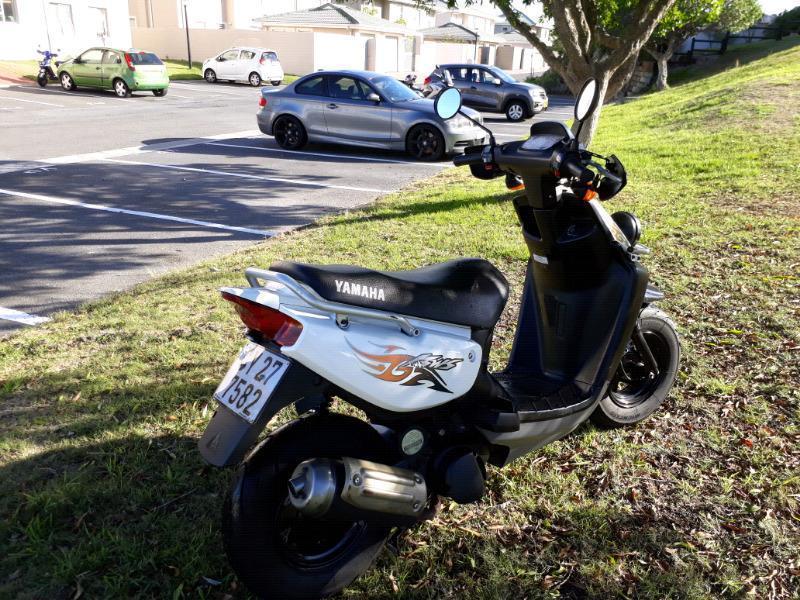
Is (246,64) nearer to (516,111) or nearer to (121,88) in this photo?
(121,88)

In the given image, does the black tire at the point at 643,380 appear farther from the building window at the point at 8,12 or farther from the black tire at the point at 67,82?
the building window at the point at 8,12

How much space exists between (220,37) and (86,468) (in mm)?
40785

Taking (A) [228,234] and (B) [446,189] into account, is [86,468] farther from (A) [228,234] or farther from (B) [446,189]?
(B) [446,189]

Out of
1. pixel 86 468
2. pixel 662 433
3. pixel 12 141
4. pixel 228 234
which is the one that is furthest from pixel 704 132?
pixel 12 141

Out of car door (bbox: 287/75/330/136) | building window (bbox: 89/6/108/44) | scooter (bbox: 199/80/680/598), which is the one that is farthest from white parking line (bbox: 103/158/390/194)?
building window (bbox: 89/6/108/44)

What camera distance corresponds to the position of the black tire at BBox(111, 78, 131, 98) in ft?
73.9

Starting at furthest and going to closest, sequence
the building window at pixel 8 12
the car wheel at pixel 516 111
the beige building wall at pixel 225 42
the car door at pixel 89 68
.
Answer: the beige building wall at pixel 225 42 < the building window at pixel 8 12 < the car door at pixel 89 68 < the car wheel at pixel 516 111

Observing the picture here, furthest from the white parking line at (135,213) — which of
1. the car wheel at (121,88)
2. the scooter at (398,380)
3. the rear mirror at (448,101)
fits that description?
the car wheel at (121,88)

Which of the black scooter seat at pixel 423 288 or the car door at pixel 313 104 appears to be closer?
the black scooter seat at pixel 423 288

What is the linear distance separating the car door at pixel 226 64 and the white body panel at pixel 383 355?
100ft

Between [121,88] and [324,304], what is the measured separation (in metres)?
23.6

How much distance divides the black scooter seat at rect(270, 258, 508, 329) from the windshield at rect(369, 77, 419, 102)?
1060 cm

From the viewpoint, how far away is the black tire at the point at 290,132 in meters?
12.8

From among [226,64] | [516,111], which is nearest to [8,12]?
[226,64]
